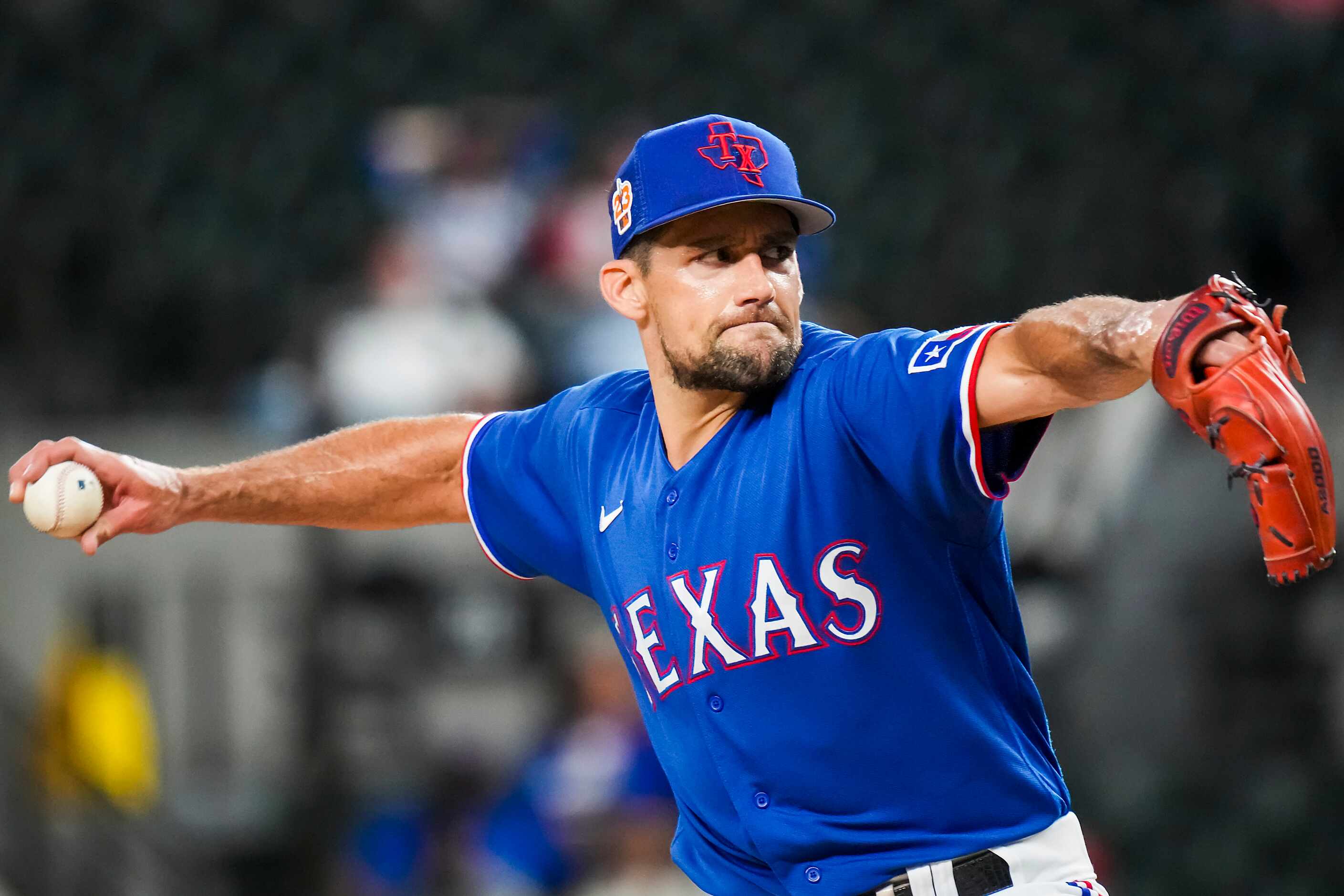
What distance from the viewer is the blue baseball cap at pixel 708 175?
2.48 m

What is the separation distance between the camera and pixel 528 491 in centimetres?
295

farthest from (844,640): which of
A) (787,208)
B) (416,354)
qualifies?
(416,354)

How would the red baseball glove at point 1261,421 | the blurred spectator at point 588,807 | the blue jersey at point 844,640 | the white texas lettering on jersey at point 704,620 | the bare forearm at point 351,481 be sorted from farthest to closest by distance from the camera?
the blurred spectator at point 588,807 → the bare forearm at point 351,481 → the white texas lettering on jersey at point 704,620 → the blue jersey at point 844,640 → the red baseball glove at point 1261,421

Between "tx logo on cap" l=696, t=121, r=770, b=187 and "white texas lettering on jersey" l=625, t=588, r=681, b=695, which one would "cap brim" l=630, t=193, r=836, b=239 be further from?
"white texas lettering on jersey" l=625, t=588, r=681, b=695

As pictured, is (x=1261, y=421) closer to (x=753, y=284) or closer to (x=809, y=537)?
(x=809, y=537)

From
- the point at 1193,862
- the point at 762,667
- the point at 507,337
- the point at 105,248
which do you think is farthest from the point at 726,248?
the point at 105,248

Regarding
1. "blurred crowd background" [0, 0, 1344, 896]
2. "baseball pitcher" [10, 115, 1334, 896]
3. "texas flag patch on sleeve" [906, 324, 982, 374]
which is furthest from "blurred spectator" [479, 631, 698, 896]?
"texas flag patch on sleeve" [906, 324, 982, 374]

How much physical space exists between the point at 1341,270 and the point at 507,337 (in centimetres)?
355

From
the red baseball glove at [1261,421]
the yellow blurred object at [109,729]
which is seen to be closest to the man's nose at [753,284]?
the red baseball glove at [1261,421]

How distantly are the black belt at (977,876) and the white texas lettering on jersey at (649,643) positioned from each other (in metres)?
0.48

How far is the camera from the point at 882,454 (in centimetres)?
221

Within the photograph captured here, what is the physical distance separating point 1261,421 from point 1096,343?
22 cm

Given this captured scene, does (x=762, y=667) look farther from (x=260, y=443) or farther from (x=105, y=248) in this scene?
(x=105, y=248)

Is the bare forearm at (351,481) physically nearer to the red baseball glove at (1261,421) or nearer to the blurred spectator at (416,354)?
the red baseball glove at (1261,421)
